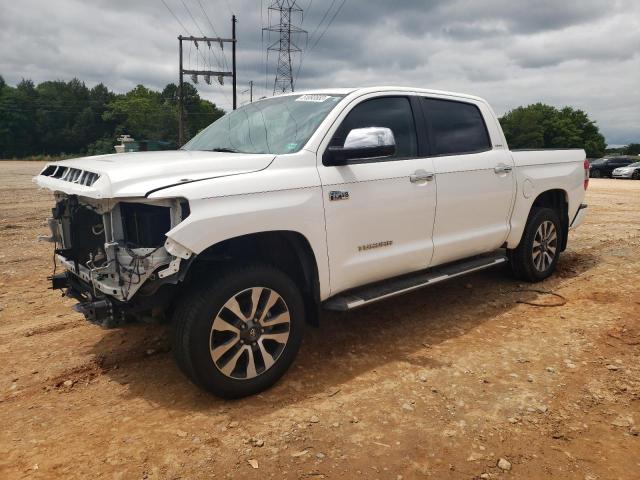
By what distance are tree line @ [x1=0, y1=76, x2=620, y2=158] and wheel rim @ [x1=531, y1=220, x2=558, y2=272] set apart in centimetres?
8258

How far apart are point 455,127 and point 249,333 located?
2742 mm

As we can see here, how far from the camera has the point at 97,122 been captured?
97.3 meters

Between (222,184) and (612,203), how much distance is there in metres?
13.8

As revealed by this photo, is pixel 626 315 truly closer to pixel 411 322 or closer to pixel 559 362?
pixel 559 362

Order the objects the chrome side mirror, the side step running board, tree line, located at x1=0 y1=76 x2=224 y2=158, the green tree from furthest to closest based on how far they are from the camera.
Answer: tree line, located at x1=0 y1=76 x2=224 y2=158, the green tree, the side step running board, the chrome side mirror

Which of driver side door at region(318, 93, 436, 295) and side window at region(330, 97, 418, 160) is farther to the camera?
side window at region(330, 97, 418, 160)

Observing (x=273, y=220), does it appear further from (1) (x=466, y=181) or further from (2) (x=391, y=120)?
(1) (x=466, y=181)

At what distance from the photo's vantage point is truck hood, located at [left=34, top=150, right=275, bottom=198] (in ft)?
9.08

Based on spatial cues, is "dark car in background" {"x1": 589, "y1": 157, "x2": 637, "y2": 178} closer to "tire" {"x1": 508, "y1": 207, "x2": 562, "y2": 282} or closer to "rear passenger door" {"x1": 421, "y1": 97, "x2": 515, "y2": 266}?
"tire" {"x1": 508, "y1": 207, "x2": 562, "y2": 282}

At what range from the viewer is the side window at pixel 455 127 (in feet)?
14.1

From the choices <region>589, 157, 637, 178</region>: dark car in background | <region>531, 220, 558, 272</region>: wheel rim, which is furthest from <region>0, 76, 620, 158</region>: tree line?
<region>531, 220, 558, 272</region>: wheel rim

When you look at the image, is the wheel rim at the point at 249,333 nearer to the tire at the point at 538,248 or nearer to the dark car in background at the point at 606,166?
the tire at the point at 538,248

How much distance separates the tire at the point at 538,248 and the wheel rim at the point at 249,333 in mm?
3164

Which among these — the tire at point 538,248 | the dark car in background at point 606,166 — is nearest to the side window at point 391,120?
the tire at point 538,248
